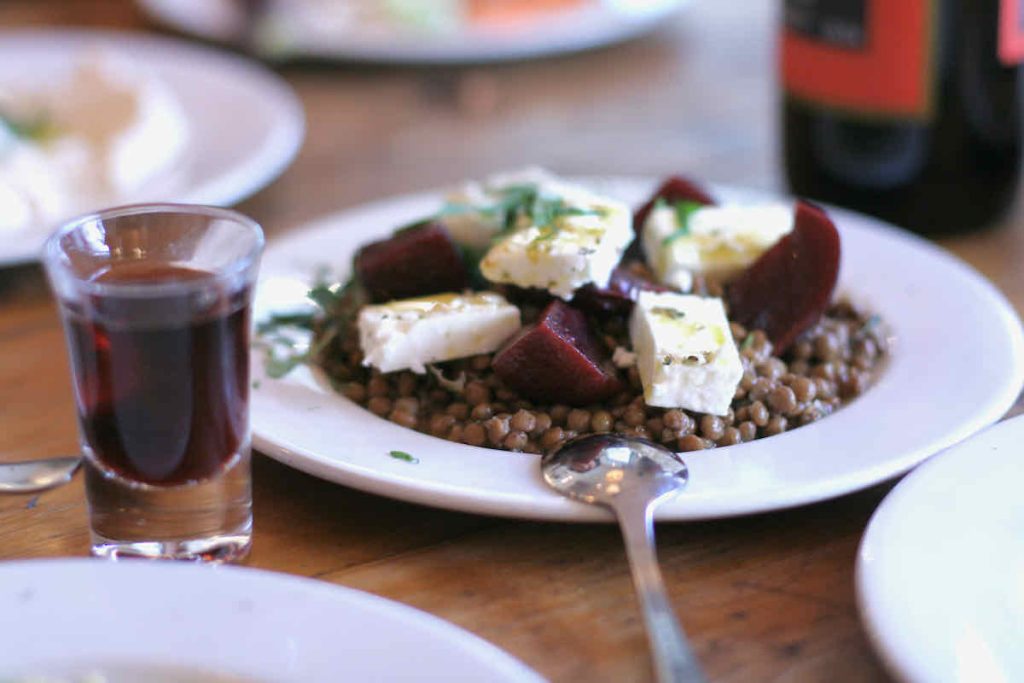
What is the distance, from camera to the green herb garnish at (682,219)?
1.50 m

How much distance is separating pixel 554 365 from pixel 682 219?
369 millimetres

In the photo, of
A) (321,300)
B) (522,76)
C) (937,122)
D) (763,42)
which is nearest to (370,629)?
(321,300)

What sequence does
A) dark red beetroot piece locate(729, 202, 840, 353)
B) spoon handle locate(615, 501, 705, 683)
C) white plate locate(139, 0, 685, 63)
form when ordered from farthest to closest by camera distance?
1. white plate locate(139, 0, 685, 63)
2. dark red beetroot piece locate(729, 202, 840, 353)
3. spoon handle locate(615, 501, 705, 683)

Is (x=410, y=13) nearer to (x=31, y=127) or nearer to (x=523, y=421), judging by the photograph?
(x=31, y=127)

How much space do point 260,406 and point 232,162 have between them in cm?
105

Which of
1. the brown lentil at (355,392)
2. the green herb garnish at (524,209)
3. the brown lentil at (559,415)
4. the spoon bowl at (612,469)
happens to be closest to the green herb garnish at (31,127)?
the green herb garnish at (524,209)

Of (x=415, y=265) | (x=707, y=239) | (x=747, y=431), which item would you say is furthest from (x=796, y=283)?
(x=415, y=265)

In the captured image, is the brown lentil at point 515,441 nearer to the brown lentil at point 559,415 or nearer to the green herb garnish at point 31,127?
the brown lentil at point 559,415

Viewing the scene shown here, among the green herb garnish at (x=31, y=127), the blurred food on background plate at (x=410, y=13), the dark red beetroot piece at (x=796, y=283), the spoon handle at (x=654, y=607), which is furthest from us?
the blurred food on background plate at (x=410, y=13)

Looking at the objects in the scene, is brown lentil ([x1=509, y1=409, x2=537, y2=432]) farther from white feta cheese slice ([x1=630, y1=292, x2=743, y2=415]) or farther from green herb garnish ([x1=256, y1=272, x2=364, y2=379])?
green herb garnish ([x1=256, y1=272, x2=364, y2=379])

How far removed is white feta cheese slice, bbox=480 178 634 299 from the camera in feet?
4.42

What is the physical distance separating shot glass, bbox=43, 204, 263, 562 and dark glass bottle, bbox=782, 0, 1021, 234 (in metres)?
1.17

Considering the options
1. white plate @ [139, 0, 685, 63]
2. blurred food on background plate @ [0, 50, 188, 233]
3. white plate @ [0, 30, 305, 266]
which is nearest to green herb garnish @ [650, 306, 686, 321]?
white plate @ [0, 30, 305, 266]

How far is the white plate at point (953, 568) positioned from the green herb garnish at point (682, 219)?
48cm
